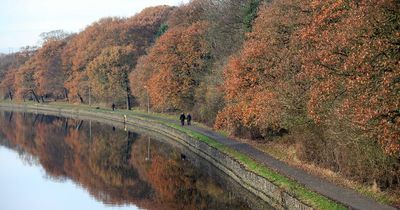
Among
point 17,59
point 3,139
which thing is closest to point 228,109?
point 3,139

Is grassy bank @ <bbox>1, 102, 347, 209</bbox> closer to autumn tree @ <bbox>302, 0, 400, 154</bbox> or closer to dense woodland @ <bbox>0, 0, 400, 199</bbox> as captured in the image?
dense woodland @ <bbox>0, 0, 400, 199</bbox>

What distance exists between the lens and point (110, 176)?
110 ft

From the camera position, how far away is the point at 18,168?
129 ft

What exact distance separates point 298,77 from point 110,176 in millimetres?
15212

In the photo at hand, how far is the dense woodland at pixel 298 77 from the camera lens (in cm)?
1703

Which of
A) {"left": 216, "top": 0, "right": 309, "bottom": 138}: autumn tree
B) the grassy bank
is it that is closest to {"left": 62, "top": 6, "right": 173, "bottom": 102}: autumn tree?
the grassy bank

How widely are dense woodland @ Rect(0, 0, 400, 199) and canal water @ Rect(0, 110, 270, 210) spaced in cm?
435

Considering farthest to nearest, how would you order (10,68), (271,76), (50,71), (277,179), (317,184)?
(10,68) → (50,71) → (271,76) → (277,179) → (317,184)

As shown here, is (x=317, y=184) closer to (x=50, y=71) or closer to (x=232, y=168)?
(x=232, y=168)

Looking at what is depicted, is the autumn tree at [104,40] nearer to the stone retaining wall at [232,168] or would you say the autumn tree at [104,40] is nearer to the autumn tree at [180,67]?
the stone retaining wall at [232,168]

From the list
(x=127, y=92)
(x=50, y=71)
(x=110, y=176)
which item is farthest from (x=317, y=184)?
(x=50, y=71)

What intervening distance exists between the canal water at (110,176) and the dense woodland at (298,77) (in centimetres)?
435

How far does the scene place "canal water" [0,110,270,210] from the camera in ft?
87.3

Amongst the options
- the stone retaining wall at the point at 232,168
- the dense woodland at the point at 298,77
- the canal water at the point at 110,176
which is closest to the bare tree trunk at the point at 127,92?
the dense woodland at the point at 298,77
